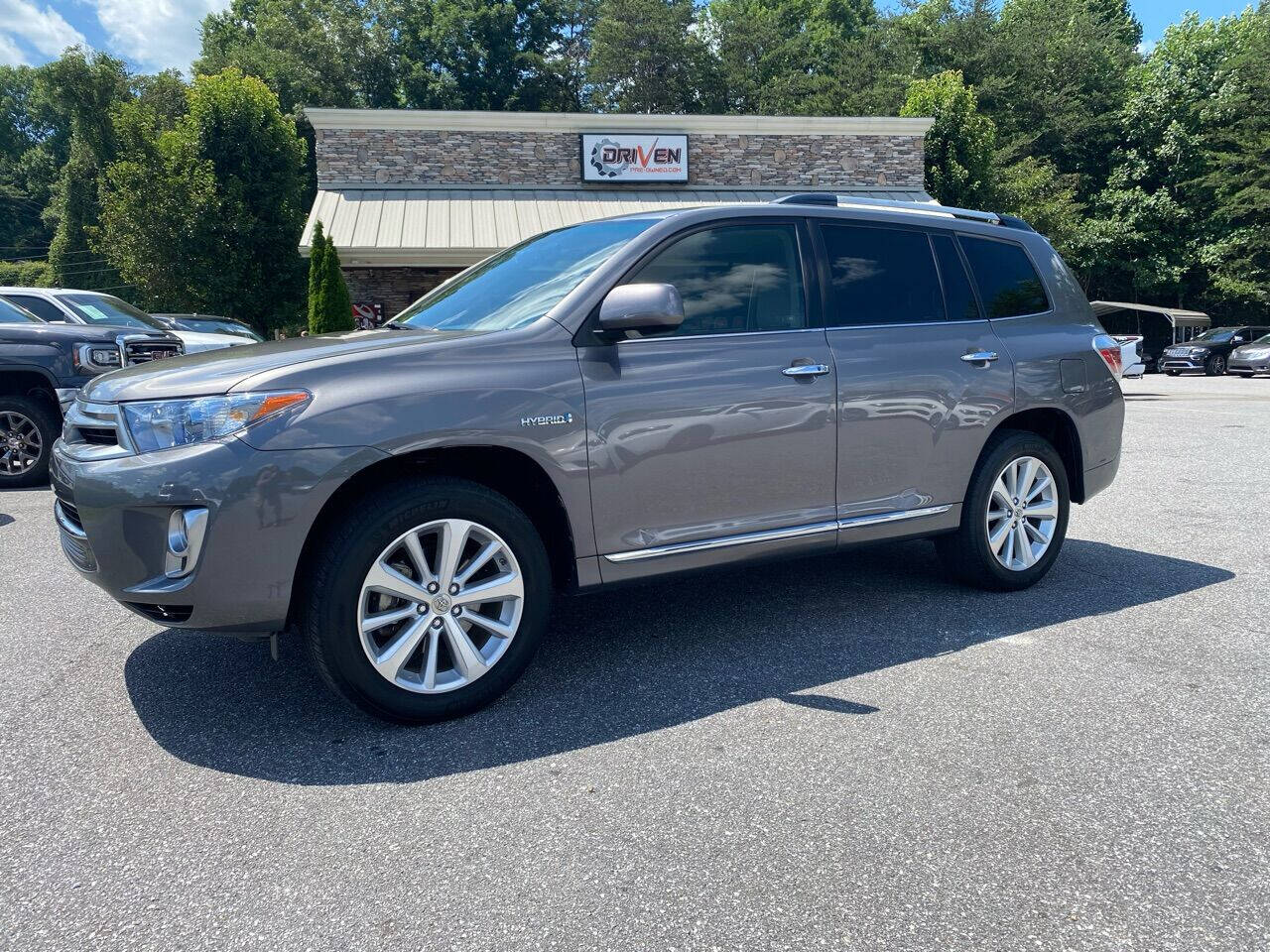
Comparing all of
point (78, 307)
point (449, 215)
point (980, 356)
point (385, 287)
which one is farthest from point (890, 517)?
point (385, 287)

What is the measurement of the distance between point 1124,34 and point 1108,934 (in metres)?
59.2

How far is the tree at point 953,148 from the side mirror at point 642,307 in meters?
25.1

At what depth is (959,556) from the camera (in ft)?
15.6

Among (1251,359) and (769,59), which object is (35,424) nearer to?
(1251,359)

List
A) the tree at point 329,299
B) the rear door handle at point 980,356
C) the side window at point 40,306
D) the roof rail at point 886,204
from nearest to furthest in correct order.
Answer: the roof rail at point 886,204, the rear door handle at point 980,356, the side window at point 40,306, the tree at point 329,299

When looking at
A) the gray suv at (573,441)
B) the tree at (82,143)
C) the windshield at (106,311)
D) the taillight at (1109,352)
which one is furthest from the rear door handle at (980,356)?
the tree at (82,143)

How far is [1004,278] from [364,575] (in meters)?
3.67

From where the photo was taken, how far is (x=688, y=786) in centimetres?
291

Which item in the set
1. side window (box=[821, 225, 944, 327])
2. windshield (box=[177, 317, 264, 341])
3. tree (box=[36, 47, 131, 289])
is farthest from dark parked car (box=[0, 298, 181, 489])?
tree (box=[36, 47, 131, 289])

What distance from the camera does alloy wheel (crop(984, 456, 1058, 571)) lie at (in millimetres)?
4789

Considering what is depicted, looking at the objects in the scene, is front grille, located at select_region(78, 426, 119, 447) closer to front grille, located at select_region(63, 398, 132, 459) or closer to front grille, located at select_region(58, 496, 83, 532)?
front grille, located at select_region(63, 398, 132, 459)

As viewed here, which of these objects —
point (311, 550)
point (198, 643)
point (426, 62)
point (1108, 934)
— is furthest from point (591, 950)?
point (426, 62)

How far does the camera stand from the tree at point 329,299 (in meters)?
15.6

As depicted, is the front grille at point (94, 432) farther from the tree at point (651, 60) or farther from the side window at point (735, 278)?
the tree at point (651, 60)
